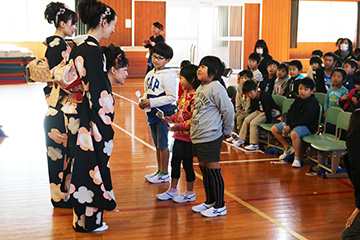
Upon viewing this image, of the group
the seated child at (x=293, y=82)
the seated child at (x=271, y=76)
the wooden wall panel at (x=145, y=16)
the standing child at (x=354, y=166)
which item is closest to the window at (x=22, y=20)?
the wooden wall panel at (x=145, y=16)

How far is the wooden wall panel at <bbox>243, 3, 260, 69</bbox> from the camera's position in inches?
634

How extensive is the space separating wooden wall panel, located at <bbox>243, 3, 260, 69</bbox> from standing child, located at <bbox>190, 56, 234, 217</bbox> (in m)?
12.4

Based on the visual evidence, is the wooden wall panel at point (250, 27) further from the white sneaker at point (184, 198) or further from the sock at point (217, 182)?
the sock at point (217, 182)

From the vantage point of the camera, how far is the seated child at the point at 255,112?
20.2ft

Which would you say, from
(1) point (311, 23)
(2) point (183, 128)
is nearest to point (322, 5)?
(1) point (311, 23)

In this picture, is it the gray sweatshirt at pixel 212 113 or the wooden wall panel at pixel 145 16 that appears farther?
the wooden wall panel at pixel 145 16

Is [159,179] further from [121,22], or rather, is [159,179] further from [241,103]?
[121,22]

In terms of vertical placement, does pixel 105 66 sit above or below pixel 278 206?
above

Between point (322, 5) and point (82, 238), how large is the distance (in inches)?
657

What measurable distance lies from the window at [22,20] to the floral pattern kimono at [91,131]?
1255 centimetres

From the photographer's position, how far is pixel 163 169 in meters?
4.88

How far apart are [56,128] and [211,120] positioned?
3.95 ft

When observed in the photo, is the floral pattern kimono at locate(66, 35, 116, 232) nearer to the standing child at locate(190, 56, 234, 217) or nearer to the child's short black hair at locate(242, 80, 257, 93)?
the standing child at locate(190, 56, 234, 217)

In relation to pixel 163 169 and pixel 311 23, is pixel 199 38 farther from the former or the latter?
pixel 163 169
